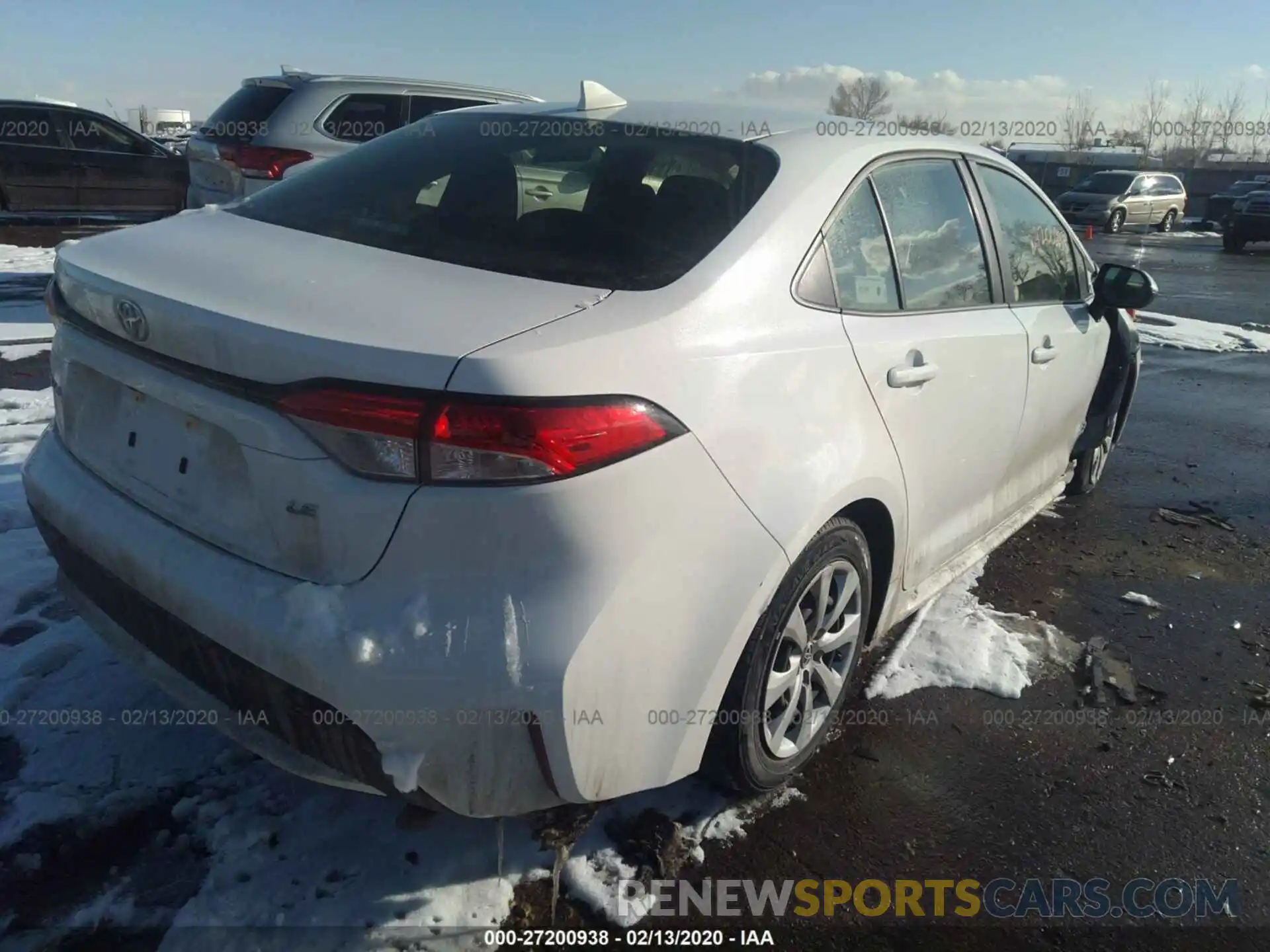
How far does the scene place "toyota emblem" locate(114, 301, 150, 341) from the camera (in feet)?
6.50

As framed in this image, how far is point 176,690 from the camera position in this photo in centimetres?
208

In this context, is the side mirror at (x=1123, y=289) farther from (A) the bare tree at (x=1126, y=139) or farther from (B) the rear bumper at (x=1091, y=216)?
(A) the bare tree at (x=1126, y=139)

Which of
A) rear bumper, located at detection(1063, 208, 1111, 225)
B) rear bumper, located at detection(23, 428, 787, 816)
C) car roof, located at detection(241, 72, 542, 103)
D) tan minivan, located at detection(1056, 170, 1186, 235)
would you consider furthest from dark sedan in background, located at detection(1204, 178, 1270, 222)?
rear bumper, located at detection(23, 428, 787, 816)

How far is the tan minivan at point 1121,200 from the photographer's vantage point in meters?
27.2

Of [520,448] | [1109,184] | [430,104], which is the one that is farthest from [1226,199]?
[520,448]

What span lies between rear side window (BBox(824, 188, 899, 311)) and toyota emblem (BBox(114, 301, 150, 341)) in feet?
5.19

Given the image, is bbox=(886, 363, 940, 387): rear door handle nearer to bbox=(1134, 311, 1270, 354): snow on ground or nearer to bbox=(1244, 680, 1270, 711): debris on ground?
bbox=(1244, 680, 1270, 711): debris on ground

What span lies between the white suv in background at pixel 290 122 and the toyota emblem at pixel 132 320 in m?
5.21

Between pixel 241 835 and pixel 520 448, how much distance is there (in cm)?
128

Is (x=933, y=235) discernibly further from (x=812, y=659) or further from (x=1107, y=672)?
(x=1107, y=672)

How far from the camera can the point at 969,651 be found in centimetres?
339

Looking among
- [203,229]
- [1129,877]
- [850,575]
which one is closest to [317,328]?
[203,229]

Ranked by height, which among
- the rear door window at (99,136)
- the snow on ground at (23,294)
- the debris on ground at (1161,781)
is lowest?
the debris on ground at (1161,781)

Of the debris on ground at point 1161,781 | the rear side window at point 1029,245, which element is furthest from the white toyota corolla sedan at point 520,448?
the debris on ground at point 1161,781
